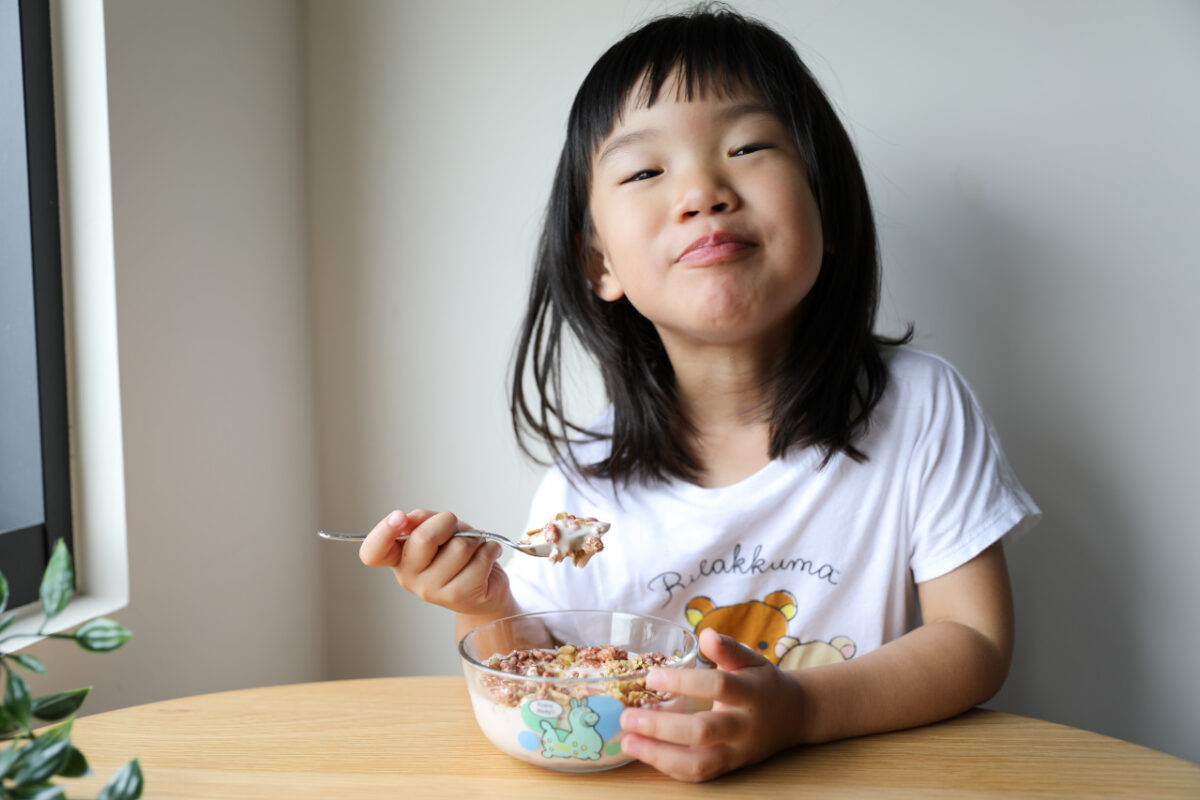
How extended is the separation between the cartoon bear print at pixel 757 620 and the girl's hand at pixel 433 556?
294 millimetres

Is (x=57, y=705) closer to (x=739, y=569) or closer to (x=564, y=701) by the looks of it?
(x=564, y=701)

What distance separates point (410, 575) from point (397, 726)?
16 cm

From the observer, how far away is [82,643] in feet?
1.31

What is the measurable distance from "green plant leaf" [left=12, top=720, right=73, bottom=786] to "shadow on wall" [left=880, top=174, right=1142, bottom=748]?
110 centimetres

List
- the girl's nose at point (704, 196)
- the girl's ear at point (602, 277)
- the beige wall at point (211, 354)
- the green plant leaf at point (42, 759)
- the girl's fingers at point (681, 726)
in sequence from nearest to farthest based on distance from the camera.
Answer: the green plant leaf at point (42, 759)
the girl's fingers at point (681, 726)
the girl's nose at point (704, 196)
the beige wall at point (211, 354)
the girl's ear at point (602, 277)

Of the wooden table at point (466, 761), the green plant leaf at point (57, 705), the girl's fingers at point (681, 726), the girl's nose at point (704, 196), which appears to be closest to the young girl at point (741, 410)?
the girl's nose at point (704, 196)

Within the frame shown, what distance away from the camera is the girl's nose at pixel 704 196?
93cm

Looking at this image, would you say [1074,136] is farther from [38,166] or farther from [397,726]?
[38,166]

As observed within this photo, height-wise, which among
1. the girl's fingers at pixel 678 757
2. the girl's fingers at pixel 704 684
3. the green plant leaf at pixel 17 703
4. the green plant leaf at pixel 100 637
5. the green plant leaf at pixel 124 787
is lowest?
the girl's fingers at pixel 678 757

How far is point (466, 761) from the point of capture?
0.67 m

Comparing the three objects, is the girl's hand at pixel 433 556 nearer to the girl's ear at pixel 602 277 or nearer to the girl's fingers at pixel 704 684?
the girl's fingers at pixel 704 684

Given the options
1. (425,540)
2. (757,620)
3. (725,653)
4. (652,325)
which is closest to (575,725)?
(725,653)

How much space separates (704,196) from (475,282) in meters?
0.52

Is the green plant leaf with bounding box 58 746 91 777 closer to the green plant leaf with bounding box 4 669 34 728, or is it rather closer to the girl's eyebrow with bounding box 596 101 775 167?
the green plant leaf with bounding box 4 669 34 728
